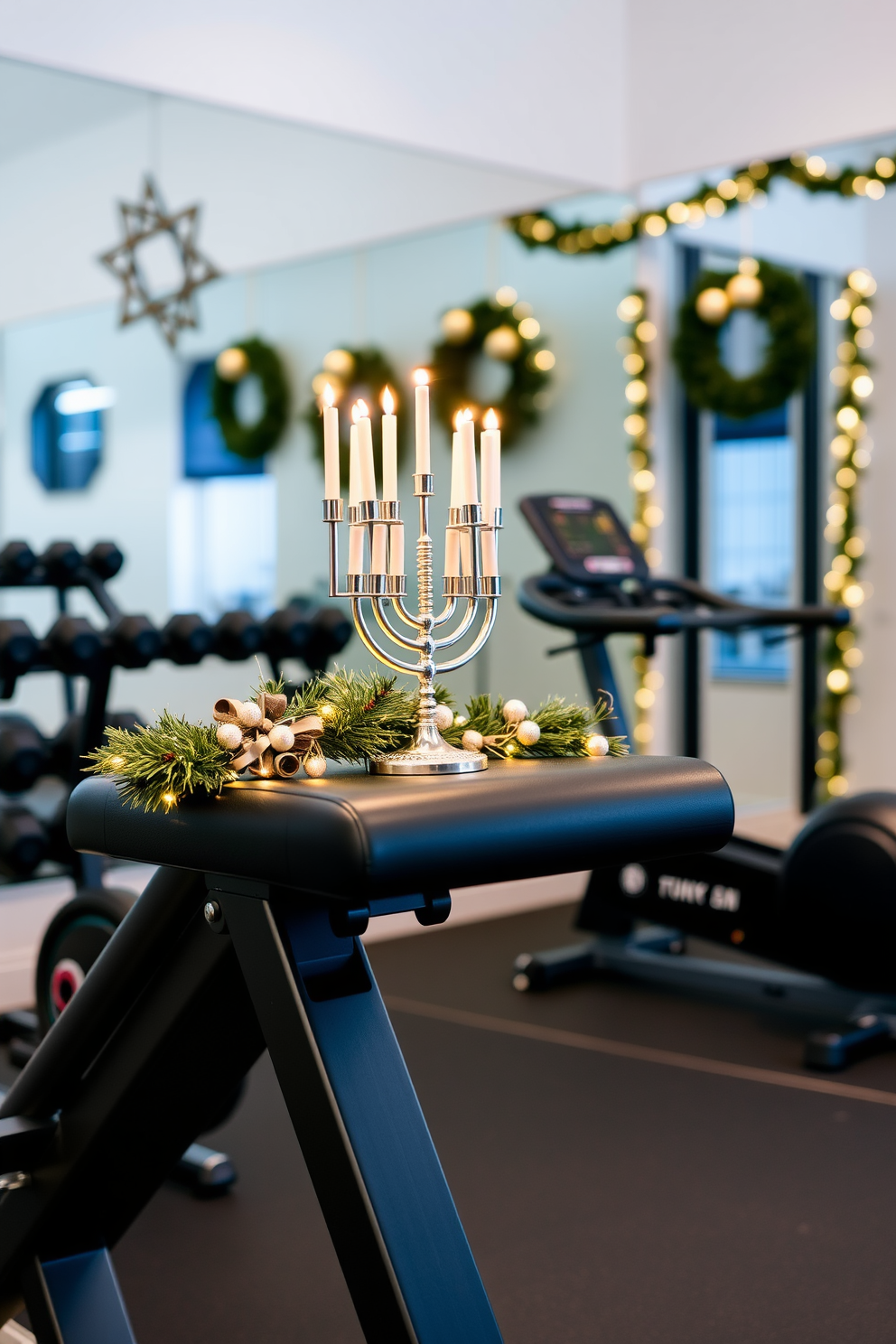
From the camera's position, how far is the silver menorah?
5.12 ft

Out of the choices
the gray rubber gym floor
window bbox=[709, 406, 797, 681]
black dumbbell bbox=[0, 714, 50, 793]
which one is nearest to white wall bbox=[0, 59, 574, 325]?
window bbox=[709, 406, 797, 681]

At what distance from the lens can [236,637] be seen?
3.23 meters

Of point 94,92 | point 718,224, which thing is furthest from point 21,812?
point 718,224

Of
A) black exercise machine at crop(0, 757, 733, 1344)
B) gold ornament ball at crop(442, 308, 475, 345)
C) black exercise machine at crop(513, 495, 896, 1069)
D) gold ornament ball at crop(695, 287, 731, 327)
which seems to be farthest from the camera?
gold ornament ball at crop(442, 308, 475, 345)

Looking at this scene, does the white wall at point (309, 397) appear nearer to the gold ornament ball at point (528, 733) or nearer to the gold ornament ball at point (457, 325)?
the gold ornament ball at point (457, 325)

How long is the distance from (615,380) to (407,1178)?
467 centimetres

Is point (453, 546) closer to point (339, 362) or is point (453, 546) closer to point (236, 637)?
point (236, 637)

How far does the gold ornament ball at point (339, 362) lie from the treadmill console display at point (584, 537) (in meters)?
1.91

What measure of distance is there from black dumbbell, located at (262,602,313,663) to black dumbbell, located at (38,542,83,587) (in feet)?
1.52

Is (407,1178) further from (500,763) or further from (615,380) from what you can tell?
(615,380)

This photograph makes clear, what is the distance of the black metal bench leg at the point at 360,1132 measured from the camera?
1.38 metres

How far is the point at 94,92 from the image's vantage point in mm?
4230

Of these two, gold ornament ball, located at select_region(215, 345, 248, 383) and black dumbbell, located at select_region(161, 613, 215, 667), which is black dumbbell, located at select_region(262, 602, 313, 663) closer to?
black dumbbell, located at select_region(161, 613, 215, 667)

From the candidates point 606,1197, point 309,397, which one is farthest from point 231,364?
point 606,1197
